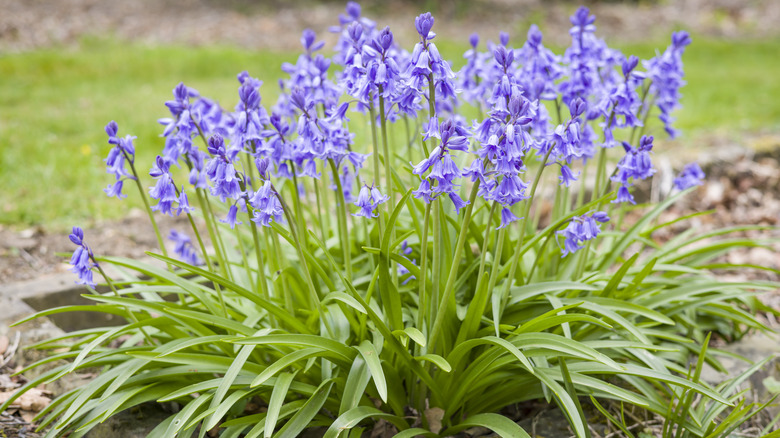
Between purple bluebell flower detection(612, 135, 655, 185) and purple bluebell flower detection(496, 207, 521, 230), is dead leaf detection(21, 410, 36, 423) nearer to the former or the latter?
purple bluebell flower detection(496, 207, 521, 230)

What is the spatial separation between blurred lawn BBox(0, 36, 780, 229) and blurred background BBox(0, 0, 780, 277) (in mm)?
18

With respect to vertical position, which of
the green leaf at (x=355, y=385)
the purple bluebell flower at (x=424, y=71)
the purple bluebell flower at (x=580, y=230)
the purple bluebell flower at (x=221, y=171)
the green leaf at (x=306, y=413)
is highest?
the purple bluebell flower at (x=424, y=71)

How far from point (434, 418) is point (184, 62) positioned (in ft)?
25.0

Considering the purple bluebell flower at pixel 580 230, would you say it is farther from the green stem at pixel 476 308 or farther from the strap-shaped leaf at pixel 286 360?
the strap-shaped leaf at pixel 286 360

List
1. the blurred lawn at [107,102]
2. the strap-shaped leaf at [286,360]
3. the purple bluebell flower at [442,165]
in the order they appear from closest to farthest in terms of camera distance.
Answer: the purple bluebell flower at [442,165] → the strap-shaped leaf at [286,360] → the blurred lawn at [107,102]

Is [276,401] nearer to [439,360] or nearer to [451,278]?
[439,360]

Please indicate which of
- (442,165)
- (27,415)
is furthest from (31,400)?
(442,165)

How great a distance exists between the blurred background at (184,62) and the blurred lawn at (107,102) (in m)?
0.02

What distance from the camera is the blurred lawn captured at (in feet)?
15.7

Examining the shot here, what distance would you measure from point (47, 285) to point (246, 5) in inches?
398

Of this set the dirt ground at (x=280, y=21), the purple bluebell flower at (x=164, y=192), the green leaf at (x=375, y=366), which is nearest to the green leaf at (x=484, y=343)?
the green leaf at (x=375, y=366)

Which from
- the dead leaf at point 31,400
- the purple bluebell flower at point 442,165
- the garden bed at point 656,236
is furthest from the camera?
the dead leaf at point 31,400

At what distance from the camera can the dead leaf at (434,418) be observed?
7.70 ft

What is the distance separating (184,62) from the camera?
28.5 feet
